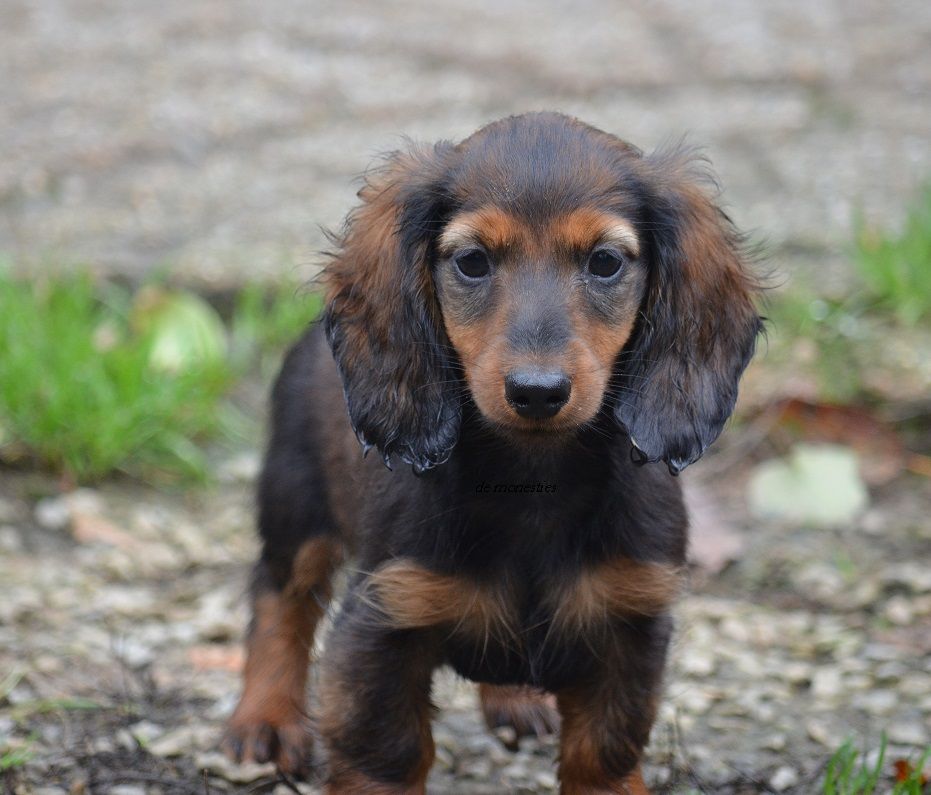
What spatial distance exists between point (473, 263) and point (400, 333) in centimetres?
24

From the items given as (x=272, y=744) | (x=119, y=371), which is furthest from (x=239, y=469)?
(x=272, y=744)

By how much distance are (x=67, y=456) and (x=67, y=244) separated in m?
1.66

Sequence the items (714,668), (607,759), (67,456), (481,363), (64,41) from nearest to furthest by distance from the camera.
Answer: (481,363) → (607,759) → (714,668) → (67,456) → (64,41)

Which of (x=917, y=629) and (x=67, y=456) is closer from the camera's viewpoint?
(x=917, y=629)

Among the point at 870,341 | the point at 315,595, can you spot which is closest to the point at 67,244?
the point at 315,595

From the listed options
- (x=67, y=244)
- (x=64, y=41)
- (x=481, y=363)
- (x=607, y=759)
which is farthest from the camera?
(x=64, y=41)

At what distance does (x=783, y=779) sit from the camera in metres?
3.43

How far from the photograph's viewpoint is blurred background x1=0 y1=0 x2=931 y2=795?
12.3 feet

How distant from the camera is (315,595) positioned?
383 cm

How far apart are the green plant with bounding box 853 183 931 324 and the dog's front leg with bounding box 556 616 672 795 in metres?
2.94

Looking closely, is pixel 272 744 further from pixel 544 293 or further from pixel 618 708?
pixel 544 293

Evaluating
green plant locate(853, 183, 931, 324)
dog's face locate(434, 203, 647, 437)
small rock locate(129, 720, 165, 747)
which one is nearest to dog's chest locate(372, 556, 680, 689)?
dog's face locate(434, 203, 647, 437)

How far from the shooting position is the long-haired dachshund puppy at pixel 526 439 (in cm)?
288

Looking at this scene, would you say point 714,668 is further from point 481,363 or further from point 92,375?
point 92,375
